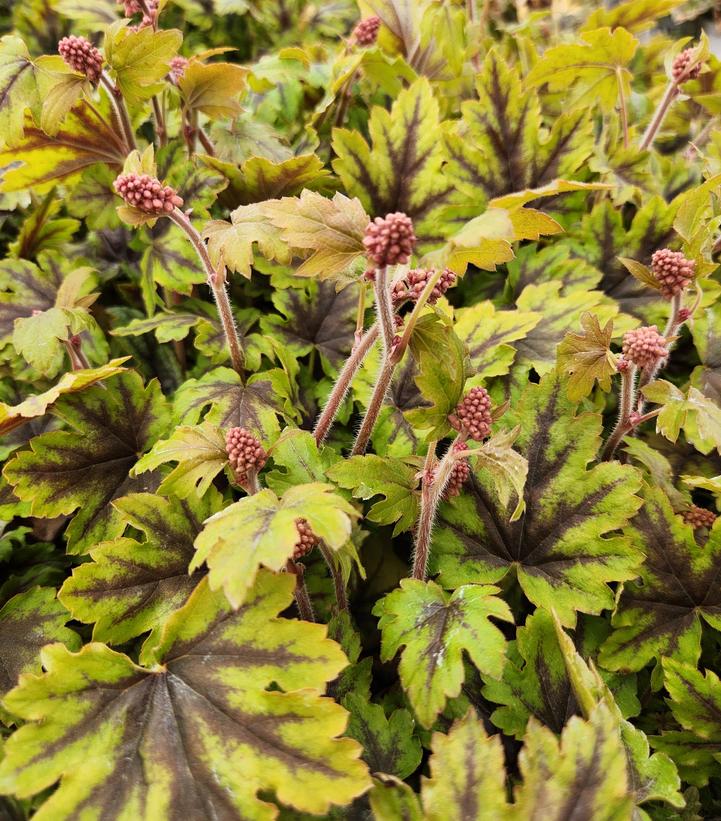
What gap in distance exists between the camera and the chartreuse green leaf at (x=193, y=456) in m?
0.81

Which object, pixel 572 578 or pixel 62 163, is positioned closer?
pixel 572 578

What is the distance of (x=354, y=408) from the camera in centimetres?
113

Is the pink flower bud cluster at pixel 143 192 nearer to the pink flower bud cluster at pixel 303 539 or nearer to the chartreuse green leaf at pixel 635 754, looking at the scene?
the pink flower bud cluster at pixel 303 539

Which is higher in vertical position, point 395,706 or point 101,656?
point 101,656

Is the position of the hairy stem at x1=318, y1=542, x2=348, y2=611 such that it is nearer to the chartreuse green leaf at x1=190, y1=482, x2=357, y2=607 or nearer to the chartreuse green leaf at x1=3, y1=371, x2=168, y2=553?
the chartreuse green leaf at x1=190, y1=482, x2=357, y2=607

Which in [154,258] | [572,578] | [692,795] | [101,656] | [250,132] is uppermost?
[250,132]

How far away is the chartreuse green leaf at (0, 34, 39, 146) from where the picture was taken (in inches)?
39.4

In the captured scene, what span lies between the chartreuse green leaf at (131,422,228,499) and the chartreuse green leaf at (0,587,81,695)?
0.26 meters

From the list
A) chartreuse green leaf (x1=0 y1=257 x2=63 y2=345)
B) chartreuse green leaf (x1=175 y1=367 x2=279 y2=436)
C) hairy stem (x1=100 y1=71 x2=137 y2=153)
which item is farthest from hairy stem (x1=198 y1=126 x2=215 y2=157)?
chartreuse green leaf (x1=175 y1=367 x2=279 y2=436)

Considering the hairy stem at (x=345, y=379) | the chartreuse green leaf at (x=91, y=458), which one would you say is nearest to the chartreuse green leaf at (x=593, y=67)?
the hairy stem at (x=345, y=379)

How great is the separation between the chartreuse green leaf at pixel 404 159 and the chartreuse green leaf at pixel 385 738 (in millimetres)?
791

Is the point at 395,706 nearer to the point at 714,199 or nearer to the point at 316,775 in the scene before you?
the point at 316,775

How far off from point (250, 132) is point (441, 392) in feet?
2.42

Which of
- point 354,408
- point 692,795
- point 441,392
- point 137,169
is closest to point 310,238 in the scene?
point 441,392
